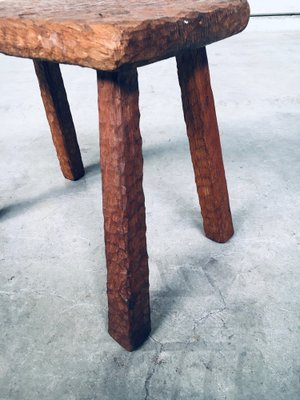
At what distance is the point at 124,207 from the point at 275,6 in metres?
4.16

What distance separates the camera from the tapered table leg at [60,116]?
1282 millimetres

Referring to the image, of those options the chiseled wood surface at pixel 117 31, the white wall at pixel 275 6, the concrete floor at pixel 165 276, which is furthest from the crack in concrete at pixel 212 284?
the white wall at pixel 275 6

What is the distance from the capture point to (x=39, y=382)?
0.77 m

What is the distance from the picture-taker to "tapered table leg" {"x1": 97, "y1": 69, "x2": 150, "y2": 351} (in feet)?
2.27

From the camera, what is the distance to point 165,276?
104cm

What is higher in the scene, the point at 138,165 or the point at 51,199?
the point at 138,165

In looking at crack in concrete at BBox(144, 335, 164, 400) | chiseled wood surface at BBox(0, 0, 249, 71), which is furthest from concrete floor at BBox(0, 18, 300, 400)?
chiseled wood surface at BBox(0, 0, 249, 71)

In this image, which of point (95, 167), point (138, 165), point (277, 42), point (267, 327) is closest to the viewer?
point (138, 165)

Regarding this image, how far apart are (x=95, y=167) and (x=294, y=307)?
97 centimetres

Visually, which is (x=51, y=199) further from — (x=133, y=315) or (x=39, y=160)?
(x=133, y=315)

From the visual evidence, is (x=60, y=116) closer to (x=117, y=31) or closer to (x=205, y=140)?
(x=205, y=140)

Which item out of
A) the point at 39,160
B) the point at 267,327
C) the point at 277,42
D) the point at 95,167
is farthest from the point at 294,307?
the point at 277,42

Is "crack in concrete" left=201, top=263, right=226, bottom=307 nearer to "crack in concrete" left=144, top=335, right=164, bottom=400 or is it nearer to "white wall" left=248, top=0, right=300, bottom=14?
"crack in concrete" left=144, top=335, right=164, bottom=400

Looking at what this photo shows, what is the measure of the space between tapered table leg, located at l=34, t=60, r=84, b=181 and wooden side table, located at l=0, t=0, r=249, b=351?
0.31 metres
